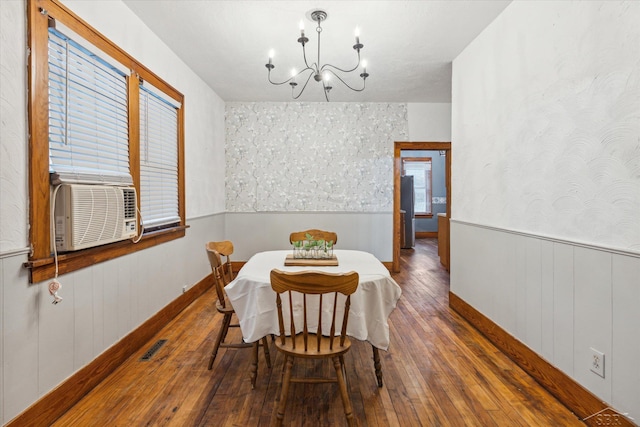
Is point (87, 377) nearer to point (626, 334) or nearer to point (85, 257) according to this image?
point (85, 257)

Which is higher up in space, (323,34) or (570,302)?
(323,34)

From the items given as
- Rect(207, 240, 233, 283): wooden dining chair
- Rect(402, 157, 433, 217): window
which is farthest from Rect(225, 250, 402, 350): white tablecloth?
Rect(402, 157, 433, 217): window

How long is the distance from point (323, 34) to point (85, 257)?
258cm

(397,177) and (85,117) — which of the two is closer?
(85,117)

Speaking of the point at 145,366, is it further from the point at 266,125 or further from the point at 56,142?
the point at 266,125

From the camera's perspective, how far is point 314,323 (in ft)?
6.41

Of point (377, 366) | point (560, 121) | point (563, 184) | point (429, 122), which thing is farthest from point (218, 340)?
point (429, 122)

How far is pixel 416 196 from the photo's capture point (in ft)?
32.3

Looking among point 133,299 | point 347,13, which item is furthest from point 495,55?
point 133,299

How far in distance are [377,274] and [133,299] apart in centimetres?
196

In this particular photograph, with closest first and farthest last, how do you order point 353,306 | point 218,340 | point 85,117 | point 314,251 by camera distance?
point 353,306 < point 85,117 < point 218,340 < point 314,251

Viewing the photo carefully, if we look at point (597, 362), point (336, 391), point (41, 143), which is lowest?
point (336, 391)

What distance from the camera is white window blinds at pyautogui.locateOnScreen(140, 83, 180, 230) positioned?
9.55 feet

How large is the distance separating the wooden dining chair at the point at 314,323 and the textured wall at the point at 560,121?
1.39m
